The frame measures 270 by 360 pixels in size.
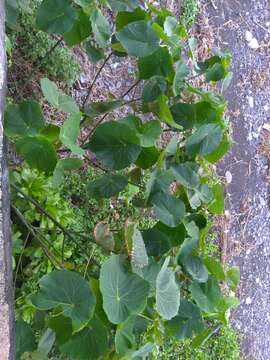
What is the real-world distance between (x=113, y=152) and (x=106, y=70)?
1.11 meters

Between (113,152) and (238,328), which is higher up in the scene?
(113,152)

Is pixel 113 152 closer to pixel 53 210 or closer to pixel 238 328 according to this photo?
pixel 53 210

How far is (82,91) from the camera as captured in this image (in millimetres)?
2021

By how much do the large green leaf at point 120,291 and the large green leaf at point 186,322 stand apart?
0.91ft

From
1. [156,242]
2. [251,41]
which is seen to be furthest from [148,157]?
[251,41]

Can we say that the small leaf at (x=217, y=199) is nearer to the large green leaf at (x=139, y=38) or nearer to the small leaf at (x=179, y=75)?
the small leaf at (x=179, y=75)

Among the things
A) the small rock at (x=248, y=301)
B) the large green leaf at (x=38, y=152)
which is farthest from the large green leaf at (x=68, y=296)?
the small rock at (x=248, y=301)

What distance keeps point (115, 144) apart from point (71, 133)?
129 mm

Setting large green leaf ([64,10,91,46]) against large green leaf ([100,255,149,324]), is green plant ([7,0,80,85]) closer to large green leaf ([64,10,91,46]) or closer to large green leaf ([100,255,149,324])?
large green leaf ([64,10,91,46])

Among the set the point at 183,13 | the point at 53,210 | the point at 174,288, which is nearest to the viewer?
the point at 174,288

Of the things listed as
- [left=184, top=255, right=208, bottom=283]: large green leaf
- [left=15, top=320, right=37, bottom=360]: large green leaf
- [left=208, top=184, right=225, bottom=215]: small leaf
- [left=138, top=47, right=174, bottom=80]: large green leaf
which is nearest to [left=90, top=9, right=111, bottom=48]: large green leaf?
[left=138, top=47, right=174, bottom=80]: large green leaf

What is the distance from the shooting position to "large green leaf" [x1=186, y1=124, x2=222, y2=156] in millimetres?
1166

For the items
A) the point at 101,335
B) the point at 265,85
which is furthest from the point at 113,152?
the point at 265,85

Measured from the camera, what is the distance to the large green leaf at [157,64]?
1175 millimetres
